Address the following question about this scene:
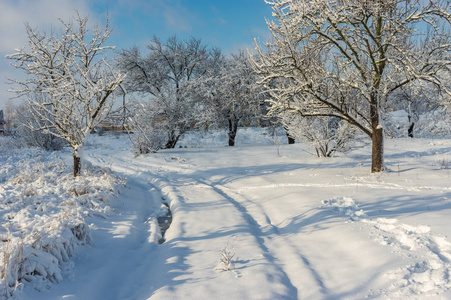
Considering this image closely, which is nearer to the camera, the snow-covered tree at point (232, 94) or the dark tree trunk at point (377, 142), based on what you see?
the dark tree trunk at point (377, 142)

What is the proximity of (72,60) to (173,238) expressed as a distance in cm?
698

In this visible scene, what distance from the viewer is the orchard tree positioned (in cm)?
691

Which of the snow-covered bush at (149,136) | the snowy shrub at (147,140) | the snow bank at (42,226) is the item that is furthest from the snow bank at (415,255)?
the snowy shrub at (147,140)

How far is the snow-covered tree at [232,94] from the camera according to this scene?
830 inches

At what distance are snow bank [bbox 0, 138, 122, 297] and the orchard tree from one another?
19.4 feet

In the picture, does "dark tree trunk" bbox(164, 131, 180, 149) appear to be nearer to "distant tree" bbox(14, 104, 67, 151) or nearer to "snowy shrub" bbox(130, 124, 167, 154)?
"snowy shrub" bbox(130, 124, 167, 154)

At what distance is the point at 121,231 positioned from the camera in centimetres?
485

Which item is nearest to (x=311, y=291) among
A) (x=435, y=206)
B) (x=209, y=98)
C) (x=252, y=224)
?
(x=252, y=224)

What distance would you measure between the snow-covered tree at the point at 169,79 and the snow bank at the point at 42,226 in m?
13.9

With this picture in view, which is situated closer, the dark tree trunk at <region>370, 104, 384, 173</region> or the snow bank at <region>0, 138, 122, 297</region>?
the snow bank at <region>0, 138, 122, 297</region>

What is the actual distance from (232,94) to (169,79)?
6.50 metres

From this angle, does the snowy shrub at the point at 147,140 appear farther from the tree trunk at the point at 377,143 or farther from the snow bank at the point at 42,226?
the tree trunk at the point at 377,143

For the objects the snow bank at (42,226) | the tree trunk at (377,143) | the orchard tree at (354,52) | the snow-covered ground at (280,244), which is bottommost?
the snow-covered ground at (280,244)

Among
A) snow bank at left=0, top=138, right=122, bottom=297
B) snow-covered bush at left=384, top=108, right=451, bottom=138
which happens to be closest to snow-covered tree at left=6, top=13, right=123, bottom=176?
snow bank at left=0, top=138, right=122, bottom=297
